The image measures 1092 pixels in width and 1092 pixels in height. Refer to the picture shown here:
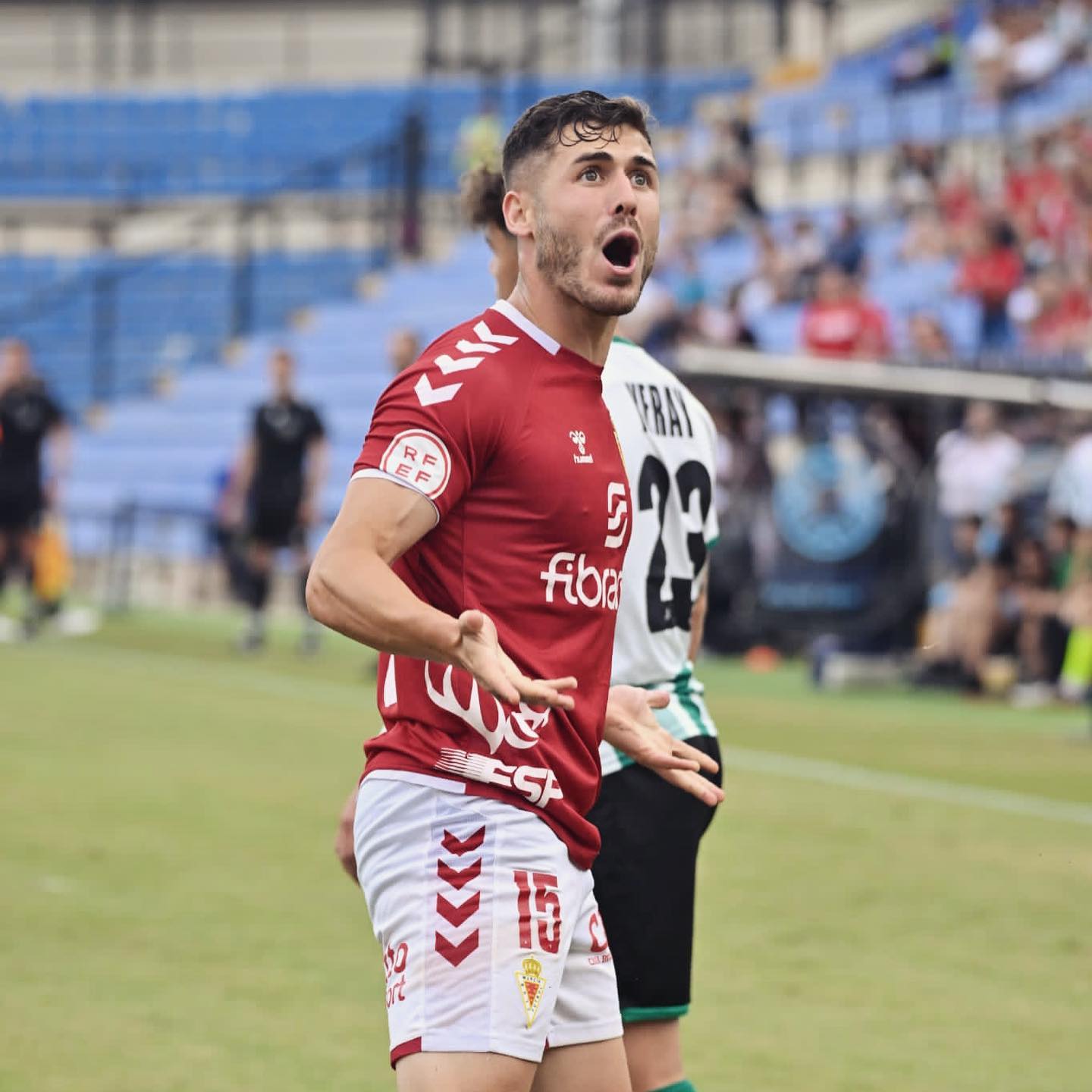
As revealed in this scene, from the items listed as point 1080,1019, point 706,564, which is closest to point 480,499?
point 706,564

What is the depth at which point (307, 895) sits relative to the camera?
849 cm

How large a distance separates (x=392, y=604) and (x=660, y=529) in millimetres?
1403

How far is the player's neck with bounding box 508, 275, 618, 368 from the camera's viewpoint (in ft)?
12.3

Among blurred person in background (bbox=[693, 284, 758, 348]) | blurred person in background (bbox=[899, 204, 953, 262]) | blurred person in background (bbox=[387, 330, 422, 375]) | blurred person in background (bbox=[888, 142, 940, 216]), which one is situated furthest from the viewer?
blurred person in background (bbox=[888, 142, 940, 216])

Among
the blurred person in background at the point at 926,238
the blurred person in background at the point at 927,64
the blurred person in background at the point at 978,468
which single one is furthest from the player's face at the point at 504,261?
the blurred person in background at the point at 927,64

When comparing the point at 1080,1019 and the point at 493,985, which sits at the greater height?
the point at 493,985

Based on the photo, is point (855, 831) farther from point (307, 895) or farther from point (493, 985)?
point (493, 985)

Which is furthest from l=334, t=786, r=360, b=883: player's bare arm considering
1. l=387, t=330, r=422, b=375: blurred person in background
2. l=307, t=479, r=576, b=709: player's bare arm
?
l=387, t=330, r=422, b=375: blurred person in background

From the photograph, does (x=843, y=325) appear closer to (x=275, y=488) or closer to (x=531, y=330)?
(x=275, y=488)

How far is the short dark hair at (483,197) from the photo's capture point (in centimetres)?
507

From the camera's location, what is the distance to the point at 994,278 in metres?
21.2

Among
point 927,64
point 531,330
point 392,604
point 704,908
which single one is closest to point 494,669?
point 392,604

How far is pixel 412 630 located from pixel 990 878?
6.13 m

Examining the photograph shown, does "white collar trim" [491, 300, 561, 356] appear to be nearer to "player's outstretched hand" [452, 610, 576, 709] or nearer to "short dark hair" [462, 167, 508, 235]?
"player's outstretched hand" [452, 610, 576, 709]
